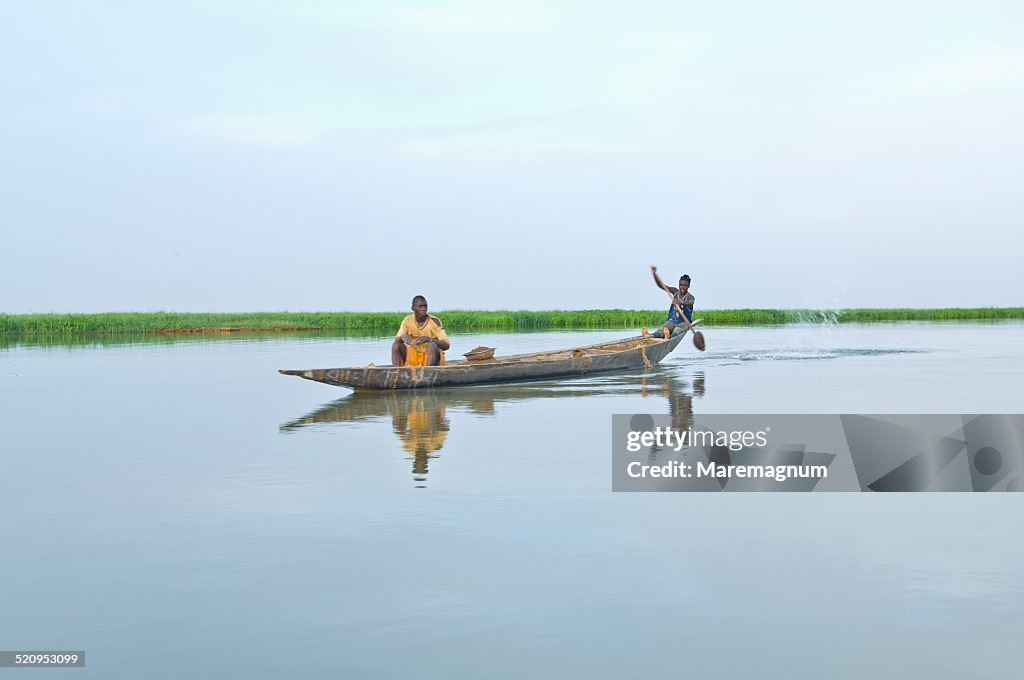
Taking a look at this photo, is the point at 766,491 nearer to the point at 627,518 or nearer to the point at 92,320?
the point at 627,518

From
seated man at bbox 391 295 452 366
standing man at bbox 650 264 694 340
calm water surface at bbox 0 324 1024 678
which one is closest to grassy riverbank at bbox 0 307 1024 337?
standing man at bbox 650 264 694 340

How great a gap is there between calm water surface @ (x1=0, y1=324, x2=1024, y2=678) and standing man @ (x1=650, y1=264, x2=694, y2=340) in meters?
9.00

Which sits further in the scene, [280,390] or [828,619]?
[280,390]

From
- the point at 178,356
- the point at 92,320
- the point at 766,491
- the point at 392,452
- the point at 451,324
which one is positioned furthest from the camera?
the point at 451,324

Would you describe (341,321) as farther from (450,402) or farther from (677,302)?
(450,402)

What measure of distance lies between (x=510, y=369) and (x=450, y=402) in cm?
207

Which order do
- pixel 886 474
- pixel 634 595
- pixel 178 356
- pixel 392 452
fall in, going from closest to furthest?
pixel 634 595 → pixel 886 474 → pixel 392 452 → pixel 178 356

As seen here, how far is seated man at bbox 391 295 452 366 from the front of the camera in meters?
16.2

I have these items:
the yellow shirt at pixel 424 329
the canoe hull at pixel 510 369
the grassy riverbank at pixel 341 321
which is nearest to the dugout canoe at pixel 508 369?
the canoe hull at pixel 510 369

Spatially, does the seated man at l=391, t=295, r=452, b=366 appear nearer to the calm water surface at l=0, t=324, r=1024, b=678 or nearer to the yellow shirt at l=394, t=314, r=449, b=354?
the yellow shirt at l=394, t=314, r=449, b=354

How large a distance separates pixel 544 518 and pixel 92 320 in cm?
5151

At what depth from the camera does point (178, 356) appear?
30016 millimetres

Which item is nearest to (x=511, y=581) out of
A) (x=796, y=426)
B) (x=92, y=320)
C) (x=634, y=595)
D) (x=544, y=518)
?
(x=634, y=595)

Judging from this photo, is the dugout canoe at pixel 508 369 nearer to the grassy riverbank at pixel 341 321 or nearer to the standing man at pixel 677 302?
the standing man at pixel 677 302
